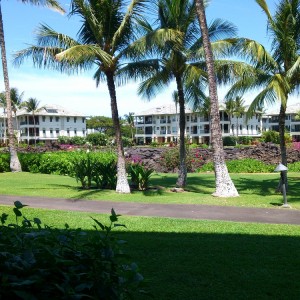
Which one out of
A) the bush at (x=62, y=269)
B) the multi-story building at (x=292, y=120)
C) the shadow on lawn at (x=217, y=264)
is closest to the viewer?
the bush at (x=62, y=269)

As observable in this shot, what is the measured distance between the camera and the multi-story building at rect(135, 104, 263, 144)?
8575cm

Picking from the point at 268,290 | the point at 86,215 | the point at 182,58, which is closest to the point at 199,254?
the point at 268,290

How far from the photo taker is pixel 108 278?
7.06ft

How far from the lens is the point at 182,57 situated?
16172 mm

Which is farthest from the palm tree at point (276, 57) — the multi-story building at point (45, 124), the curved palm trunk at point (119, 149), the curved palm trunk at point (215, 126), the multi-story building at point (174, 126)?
the multi-story building at point (45, 124)

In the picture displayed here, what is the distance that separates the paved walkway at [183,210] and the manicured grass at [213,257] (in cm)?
79

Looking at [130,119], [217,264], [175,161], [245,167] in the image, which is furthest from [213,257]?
[130,119]

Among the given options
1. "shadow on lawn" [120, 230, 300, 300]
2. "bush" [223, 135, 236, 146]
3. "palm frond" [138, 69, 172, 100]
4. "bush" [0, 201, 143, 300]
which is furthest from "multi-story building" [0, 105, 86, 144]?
"bush" [0, 201, 143, 300]

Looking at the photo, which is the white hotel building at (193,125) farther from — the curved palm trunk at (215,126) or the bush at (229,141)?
the curved palm trunk at (215,126)

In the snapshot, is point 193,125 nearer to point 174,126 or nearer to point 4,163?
point 174,126

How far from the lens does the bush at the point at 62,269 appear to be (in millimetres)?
1933

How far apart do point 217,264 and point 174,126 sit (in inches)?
3392

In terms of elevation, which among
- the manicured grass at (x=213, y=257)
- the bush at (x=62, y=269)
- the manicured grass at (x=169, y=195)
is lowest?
the manicured grass at (x=169, y=195)

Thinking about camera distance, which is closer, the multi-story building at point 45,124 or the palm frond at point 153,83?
the palm frond at point 153,83
